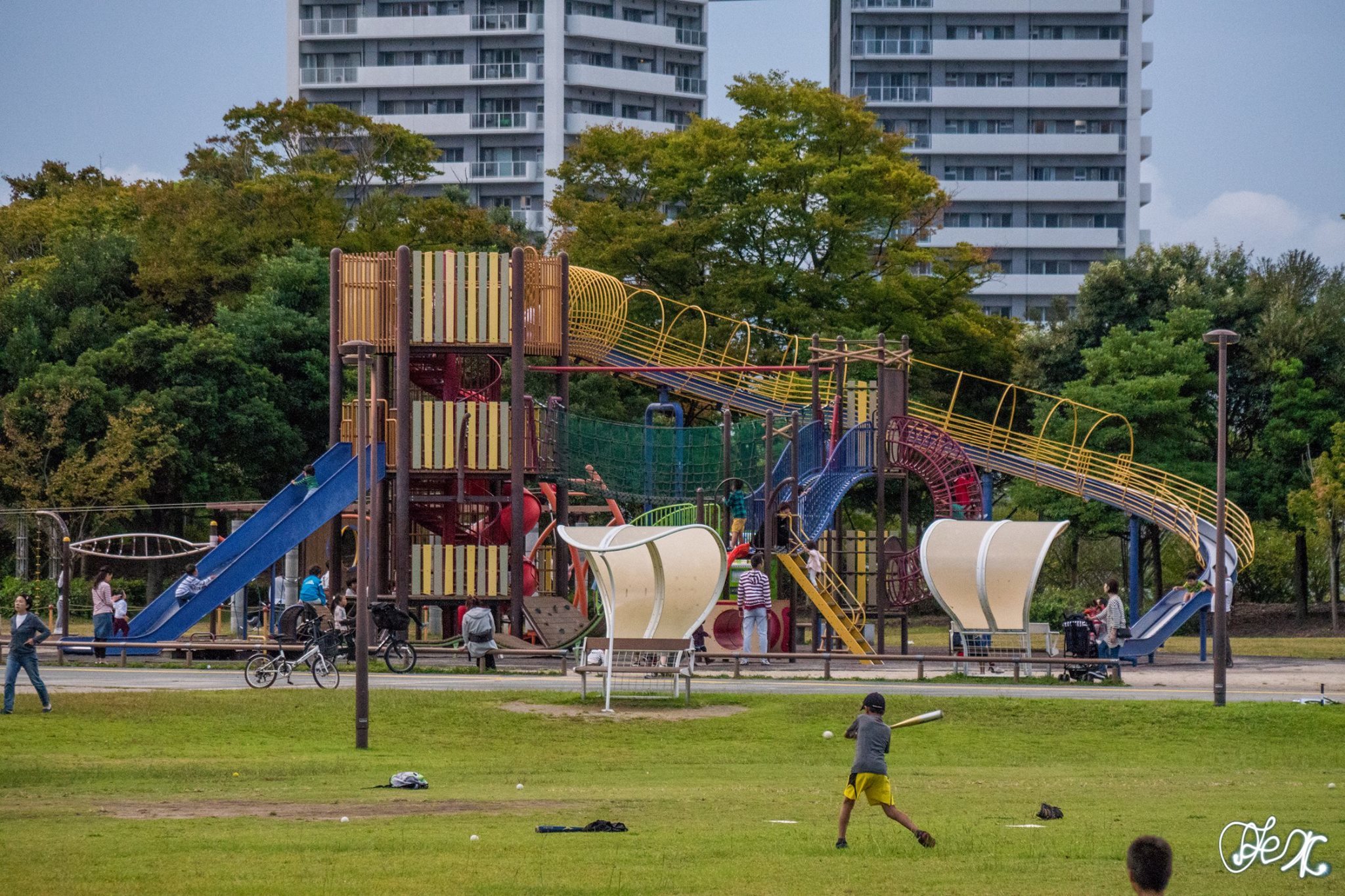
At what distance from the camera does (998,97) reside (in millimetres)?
115688

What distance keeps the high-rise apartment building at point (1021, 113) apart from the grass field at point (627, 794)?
91632 millimetres

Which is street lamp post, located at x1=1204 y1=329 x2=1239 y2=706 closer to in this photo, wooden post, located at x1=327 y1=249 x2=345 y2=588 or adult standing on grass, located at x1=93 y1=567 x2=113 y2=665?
wooden post, located at x1=327 y1=249 x2=345 y2=588

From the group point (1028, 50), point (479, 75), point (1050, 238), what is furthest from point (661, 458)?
point (1028, 50)

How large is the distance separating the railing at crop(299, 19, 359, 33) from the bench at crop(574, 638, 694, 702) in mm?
86622

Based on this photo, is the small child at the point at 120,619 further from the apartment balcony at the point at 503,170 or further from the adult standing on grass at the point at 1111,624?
the apartment balcony at the point at 503,170

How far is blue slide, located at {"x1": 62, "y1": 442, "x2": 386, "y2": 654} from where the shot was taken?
115 ft

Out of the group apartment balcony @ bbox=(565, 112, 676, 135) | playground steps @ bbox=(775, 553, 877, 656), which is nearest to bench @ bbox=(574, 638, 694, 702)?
playground steps @ bbox=(775, 553, 877, 656)

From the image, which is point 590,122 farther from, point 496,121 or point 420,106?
point 420,106

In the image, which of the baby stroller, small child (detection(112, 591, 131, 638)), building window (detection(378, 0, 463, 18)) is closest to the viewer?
the baby stroller

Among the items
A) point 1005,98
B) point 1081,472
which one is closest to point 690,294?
point 1081,472

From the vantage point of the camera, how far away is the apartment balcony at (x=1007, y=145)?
115m

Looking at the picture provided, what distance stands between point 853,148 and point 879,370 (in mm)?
24414

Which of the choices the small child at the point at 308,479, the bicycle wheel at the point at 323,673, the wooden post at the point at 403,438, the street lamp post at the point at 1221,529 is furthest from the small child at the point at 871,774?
the small child at the point at 308,479

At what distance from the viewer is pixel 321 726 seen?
24391mm
